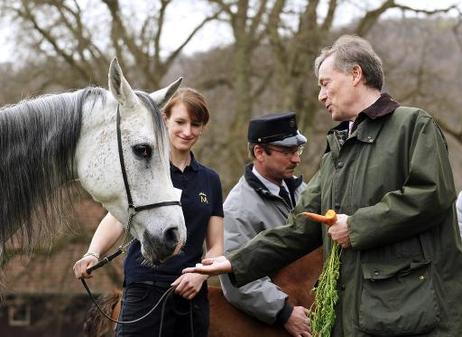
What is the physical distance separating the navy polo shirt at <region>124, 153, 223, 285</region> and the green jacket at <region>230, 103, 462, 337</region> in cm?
106

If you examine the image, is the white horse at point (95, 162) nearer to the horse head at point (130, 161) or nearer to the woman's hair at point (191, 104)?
the horse head at point (130, 161)

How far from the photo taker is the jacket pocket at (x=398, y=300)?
3494 mm

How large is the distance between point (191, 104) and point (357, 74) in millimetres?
1195

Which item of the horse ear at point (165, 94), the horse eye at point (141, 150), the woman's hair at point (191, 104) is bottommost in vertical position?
the horse eye at point (141, 150)

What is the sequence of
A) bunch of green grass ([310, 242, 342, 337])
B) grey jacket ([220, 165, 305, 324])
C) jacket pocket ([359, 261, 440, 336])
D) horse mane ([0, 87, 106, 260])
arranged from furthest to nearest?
grey jacket ([220, 165, 305, 324])
horse mane ([0, 87, 106, 260])
bunch of green grass ([310, 242, 342, 337])
jacket pocket ([359, 261, 440, 336])

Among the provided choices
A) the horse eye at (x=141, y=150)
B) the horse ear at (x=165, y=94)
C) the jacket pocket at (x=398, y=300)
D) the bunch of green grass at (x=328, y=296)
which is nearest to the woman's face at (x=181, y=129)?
the horse ear at (x=165, y=94)

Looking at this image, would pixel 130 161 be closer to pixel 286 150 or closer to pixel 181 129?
pixel 181 129

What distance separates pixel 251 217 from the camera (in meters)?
5.07

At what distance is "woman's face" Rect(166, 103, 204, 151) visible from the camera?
4.75 metres

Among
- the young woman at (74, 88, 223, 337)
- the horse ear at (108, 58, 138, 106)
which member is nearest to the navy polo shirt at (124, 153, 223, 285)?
the young woman at (74, 88, 223, 337)

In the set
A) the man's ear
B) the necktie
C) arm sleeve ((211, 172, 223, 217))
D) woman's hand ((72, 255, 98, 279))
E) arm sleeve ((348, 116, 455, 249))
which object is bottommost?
woman's hand ((72, 255, 98, 279))

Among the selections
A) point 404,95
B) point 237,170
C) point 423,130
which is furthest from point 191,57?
point 423,130

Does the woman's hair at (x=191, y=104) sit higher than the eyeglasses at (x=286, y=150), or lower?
higher

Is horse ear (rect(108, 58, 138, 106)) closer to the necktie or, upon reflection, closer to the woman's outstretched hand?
the woman's outstretched hand
